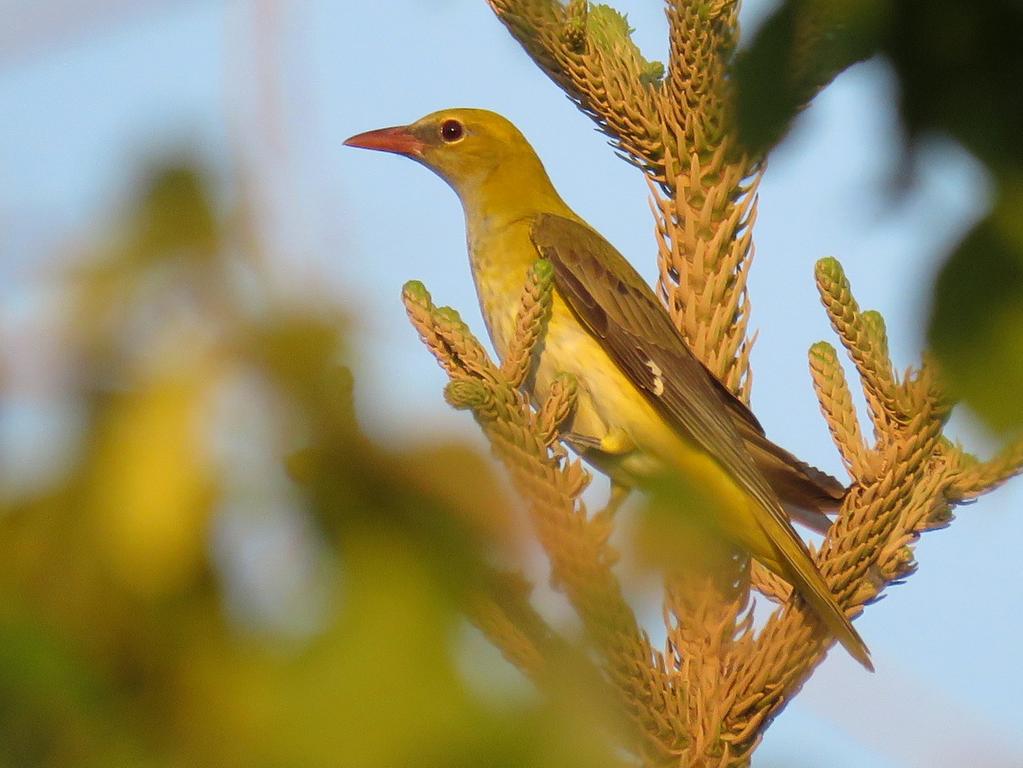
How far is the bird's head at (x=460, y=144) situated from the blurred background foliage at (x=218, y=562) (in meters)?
3.87

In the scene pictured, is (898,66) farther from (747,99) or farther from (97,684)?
(97,684)

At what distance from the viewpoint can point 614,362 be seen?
3977 millimetres

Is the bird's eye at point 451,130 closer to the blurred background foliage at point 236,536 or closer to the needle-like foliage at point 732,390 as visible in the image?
the needle-like foliage at point 732,390

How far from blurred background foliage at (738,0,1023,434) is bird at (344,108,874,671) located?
5.65 ft

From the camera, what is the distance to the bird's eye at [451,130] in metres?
5.00

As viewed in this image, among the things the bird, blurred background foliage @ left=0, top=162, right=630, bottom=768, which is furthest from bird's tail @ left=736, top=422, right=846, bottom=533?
blurred background foliage @ left=0, top=162, right=630, bottom=768

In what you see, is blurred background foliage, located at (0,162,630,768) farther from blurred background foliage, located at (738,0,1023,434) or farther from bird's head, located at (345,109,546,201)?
bird's head, located at (345,109,546,201)

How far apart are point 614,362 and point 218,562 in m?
2.96

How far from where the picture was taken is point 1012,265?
1167mm

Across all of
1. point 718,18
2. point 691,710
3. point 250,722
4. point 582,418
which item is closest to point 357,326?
point 250,722

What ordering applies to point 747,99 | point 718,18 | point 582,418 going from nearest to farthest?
point 747,99
point 718,18
point 582,418

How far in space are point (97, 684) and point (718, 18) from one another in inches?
96.8

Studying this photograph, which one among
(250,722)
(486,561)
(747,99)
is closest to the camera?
Result: (250,722)

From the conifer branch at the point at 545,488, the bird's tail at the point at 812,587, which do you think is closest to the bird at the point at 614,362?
the bird's tail at the point at 812,587
